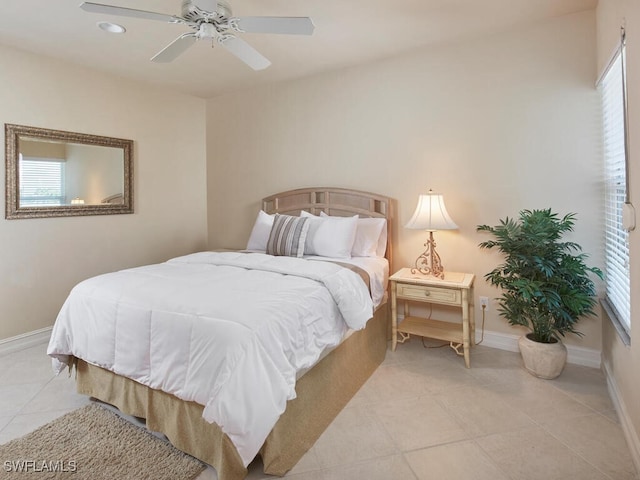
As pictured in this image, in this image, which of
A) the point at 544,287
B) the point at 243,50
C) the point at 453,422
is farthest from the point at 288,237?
the point at 544,287

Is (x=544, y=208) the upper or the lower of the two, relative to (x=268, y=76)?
lower

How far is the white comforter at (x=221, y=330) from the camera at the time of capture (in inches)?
59.6

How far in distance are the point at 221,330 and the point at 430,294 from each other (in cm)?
181

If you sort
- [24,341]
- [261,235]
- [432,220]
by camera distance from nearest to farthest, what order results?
1. [432,220]
2. [24,341]
3. [261,235]

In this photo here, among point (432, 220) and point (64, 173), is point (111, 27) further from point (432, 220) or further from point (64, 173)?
point (432, 220)

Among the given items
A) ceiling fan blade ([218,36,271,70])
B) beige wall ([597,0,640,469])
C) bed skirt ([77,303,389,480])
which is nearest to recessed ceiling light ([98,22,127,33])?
ceiling fan blade ([218,36,271,70])

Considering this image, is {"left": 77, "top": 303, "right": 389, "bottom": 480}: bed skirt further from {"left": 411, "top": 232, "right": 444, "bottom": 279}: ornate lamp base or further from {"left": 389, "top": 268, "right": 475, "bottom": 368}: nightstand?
{"left": 411, "top": 232, "right": 444, "bottom": 279}: ornate lamp base

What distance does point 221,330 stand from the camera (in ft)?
5.25

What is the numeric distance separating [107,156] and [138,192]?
488 millimetres

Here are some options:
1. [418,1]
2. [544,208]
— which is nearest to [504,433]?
[544,208]

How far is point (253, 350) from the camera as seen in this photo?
1.55m

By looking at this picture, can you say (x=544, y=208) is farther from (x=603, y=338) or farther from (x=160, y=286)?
(x=160, y=286)

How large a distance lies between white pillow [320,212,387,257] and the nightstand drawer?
1.55ft

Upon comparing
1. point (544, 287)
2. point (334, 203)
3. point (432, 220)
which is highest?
point (334, 203)
